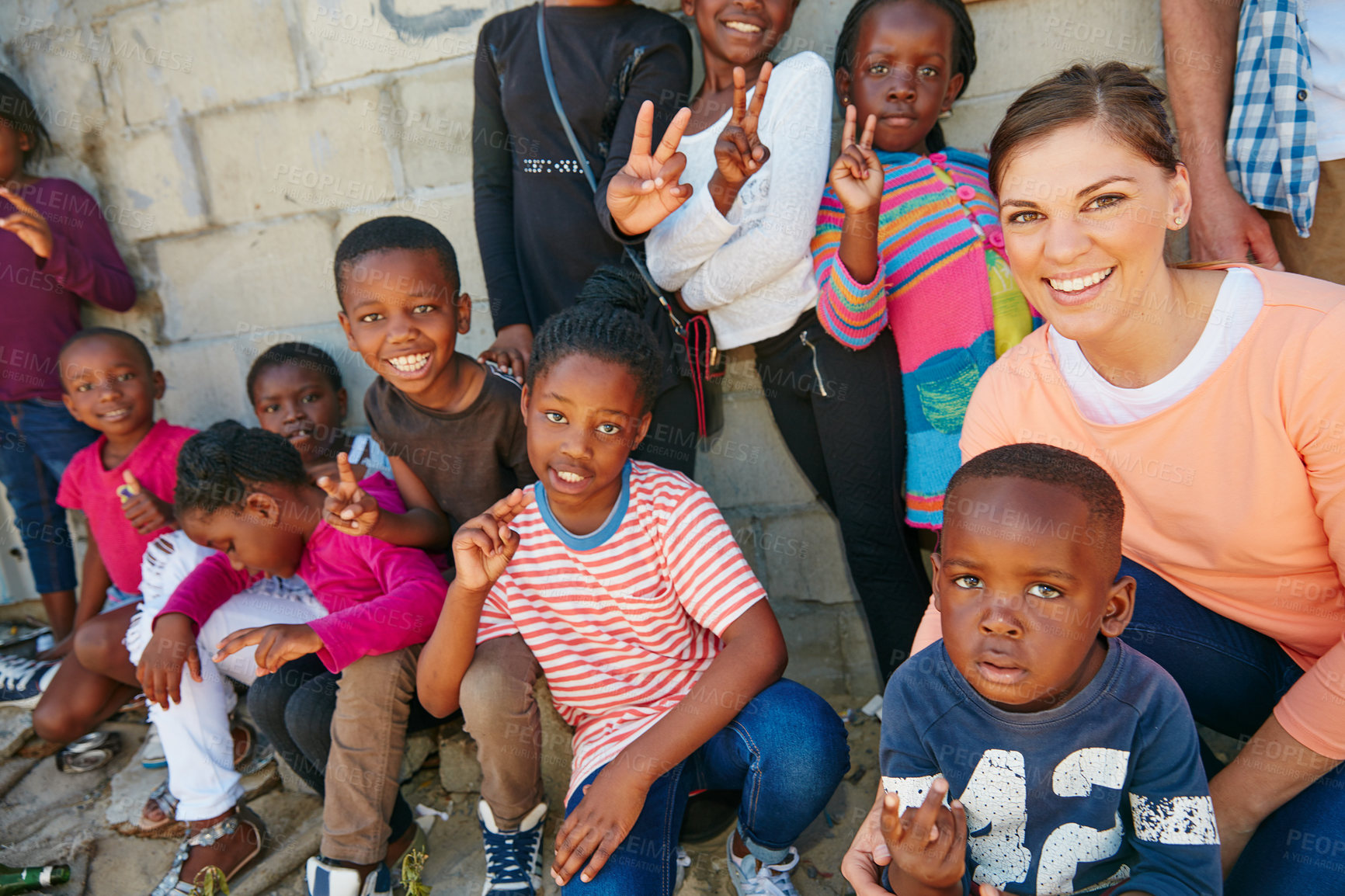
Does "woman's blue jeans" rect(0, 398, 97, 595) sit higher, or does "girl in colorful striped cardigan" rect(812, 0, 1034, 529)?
"girl in colorful striped cardigan" rect(812, 0, 1034, 529)

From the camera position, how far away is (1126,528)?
67.5 inches

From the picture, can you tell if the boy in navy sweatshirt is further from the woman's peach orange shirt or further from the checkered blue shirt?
the checkered blue shirt

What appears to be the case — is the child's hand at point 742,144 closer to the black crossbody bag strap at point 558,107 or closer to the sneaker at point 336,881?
the black crossbody bag strap at point 558,107

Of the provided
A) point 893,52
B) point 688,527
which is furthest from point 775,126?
point 688,527

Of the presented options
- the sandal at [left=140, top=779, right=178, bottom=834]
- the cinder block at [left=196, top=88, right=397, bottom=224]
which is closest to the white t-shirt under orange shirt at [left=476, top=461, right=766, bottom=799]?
the sandal at [left=140, top=779, right=178, bottom=834]

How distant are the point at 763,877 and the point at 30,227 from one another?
10.6 feet

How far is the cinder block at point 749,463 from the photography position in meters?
2.93

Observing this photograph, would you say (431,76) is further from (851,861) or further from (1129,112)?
(851,861)

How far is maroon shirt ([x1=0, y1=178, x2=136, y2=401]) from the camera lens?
3334mm

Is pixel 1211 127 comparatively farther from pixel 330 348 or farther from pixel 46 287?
pixel 46 287

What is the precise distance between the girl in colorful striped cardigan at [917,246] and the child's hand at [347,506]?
121cm

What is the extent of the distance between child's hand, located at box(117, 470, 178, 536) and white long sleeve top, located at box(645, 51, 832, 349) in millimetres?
1837

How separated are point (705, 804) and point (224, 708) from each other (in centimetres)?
138

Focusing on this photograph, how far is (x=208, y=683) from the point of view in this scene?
7.88 feet
